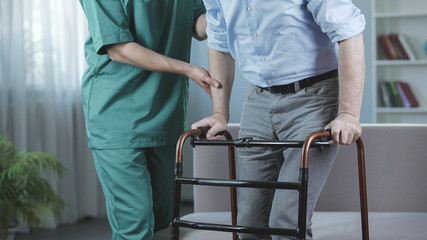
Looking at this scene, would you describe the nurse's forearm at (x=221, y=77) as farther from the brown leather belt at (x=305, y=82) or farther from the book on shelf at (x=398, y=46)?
the book on shelf at (x=398, y=46)

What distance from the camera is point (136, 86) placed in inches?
77.9

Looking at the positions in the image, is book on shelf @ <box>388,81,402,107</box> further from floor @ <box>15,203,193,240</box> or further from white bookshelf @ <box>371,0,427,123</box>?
floor @ <box>15,203,193,240</box>

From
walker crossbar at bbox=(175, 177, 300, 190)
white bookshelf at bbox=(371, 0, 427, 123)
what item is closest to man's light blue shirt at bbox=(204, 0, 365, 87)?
walker crossbar at bbox=(175, 177, 300, 190)

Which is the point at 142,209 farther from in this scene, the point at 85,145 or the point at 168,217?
the point at 85,145

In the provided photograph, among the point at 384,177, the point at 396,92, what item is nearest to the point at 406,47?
the point at 396,92

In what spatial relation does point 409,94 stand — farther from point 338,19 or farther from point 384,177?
point 338,19

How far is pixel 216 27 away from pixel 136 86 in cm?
49

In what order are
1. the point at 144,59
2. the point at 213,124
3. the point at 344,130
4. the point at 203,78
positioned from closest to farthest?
the point at 344,130 < the point at 213,124 < the point at 203,78 < the point at 144,59

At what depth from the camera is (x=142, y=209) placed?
1943 mm

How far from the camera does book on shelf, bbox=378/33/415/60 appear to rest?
14.3 feet

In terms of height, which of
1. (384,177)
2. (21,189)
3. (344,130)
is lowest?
(21,189)

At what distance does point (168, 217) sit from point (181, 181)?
86 cm

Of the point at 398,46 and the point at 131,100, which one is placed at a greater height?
the point at 398,46

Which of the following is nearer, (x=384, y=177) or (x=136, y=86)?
(x=136, y=86)
